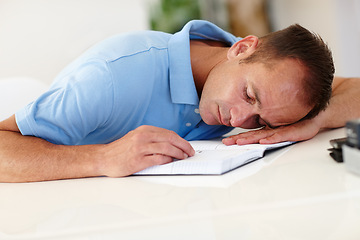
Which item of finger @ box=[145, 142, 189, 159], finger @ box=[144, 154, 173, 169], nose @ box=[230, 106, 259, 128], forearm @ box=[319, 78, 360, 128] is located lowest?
forearm @ box=[319, 78, 360, 128]

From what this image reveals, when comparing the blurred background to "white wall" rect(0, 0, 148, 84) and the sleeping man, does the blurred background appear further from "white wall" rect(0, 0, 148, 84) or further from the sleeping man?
the sleeping man

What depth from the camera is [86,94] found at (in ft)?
3.66

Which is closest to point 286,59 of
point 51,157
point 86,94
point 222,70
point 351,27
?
point 222,70

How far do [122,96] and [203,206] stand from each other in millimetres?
606

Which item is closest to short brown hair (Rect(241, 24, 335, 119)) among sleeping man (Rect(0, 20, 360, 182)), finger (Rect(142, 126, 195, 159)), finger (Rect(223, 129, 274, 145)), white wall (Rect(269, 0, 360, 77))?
sleeping man (Rect(0, 20, 360, 182))

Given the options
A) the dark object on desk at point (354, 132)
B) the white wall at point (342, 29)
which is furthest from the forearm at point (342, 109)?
the white wall at point (342, 29)

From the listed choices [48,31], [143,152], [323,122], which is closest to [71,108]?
[143,152]

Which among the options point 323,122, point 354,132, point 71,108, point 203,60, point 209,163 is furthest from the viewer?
point 203,60

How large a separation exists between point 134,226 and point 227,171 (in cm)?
31

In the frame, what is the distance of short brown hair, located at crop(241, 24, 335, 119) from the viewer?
115cm

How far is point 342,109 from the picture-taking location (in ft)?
4.32

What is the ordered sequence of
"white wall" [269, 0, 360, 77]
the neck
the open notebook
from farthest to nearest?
"white wall" [269, 0, 360, 77] → the neck → the open notebook

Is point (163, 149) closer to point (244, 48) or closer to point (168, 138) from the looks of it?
point (168, 138)

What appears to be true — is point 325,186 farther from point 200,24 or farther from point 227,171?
point 200,24
